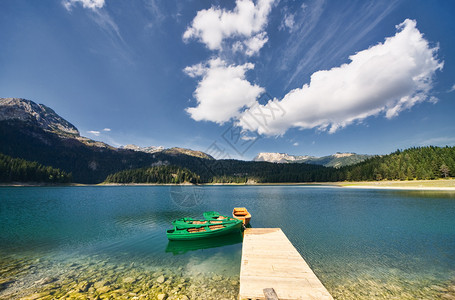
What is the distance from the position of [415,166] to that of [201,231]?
154867 mm

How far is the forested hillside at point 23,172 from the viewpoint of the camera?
4825 inches

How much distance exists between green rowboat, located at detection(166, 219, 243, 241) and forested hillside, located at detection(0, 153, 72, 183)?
172639 mm

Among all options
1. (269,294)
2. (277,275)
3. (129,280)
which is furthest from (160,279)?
(269,294)

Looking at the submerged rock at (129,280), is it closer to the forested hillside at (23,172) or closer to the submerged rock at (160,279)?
the submerged rock at (160,279)

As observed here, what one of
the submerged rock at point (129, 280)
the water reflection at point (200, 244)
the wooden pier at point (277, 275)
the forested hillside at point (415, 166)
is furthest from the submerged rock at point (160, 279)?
the forested hillside at point (415, 166)

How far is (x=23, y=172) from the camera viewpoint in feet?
426

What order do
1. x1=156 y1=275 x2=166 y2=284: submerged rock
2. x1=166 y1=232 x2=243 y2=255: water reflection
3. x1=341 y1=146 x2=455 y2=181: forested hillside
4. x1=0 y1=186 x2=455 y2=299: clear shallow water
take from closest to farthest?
x1=0 y1=186 x2=455 y2=299: clear shallow water
x1=156 y1=275 x2=166 y2=284: submerged rock
x1=166 y1=232 x2=243 y2=255: water reflection
x1=341 y1=146 x2=455 y2=181: forested hillside

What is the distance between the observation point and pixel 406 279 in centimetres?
1270

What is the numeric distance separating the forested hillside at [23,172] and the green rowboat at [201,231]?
566ft

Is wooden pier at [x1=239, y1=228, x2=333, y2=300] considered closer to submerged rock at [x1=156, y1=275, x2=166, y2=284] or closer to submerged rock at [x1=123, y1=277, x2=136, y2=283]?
submerged rock at [x1=156, y1=275, x2=166, y2=284]

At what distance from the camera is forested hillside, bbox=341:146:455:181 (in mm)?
105188

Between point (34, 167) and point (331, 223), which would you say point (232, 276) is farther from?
point (34, 167)

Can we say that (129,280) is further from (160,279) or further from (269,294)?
(269,294)

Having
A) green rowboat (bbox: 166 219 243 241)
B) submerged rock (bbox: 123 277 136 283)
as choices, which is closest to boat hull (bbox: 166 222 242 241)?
green rowboat (bbox: 166 219 243 241)
